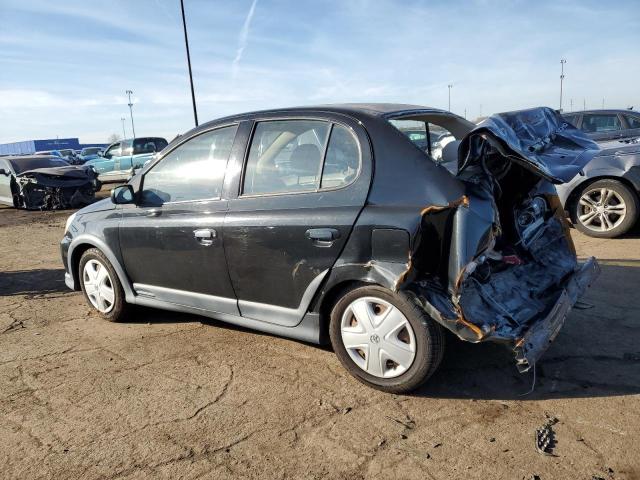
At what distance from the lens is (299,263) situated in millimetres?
3256

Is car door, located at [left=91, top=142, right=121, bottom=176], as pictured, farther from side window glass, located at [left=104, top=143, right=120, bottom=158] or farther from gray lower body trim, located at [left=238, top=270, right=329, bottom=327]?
gray lower body trim, located at [left=238, top=270, right=329, bottom=327]

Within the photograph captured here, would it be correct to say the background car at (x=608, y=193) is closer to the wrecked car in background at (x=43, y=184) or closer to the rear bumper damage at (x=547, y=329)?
the rear bumper damage at (x=547, y=329)

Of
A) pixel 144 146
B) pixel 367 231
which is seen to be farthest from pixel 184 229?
pixel 144 146

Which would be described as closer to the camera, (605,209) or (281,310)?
(281,310)

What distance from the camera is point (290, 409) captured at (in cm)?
301

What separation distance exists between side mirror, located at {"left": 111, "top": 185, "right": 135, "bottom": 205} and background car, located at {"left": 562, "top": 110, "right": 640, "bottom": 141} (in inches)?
314

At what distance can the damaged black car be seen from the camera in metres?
2.85

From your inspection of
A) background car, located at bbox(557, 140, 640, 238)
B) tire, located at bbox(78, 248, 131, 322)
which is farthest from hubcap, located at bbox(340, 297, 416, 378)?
background car, located at bbox(557, 140, 640, 238)

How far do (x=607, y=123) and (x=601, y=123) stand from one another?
0.09 metres

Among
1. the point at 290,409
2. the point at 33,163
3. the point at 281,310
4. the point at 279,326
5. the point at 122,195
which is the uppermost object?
the point at 33,163

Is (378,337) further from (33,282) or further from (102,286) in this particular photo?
(33,282)

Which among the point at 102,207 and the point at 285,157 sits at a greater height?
the point at 285,157

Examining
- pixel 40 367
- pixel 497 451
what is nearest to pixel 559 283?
pixel 497 451

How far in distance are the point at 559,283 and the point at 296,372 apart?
1928mm
